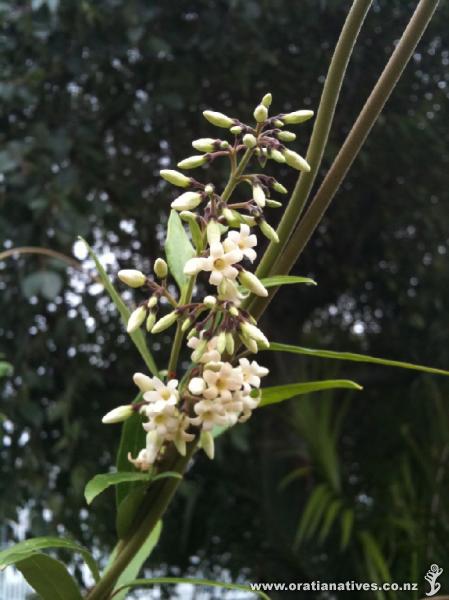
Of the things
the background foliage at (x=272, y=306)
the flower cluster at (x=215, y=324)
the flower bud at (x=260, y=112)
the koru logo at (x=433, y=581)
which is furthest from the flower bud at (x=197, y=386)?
the background foliage at (x=272, y=306)

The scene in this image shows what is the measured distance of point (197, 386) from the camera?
0.85ft

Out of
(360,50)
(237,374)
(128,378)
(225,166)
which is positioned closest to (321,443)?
(128,378)

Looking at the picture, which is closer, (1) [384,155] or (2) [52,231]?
(2) [52,231]

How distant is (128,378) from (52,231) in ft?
1.42

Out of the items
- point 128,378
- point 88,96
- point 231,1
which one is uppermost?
point 231,1

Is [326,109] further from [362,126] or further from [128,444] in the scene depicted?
[128,444]

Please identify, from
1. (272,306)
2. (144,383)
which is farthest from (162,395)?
(272,306)

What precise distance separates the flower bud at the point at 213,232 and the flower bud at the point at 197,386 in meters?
0.05

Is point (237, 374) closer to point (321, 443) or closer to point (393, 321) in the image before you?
point (321, 443)

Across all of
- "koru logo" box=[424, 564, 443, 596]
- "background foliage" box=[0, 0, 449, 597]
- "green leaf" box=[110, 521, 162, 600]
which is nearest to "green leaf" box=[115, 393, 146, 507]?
"green leaf" box=[110, 521, 162, 600]

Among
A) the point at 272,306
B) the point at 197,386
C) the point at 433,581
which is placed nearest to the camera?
the point at 197,386

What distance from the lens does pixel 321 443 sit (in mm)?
1390

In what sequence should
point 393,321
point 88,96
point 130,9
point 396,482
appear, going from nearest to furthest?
point 130,9
point 396,482
point 88,96
point 393,321

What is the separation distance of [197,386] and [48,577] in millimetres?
103
